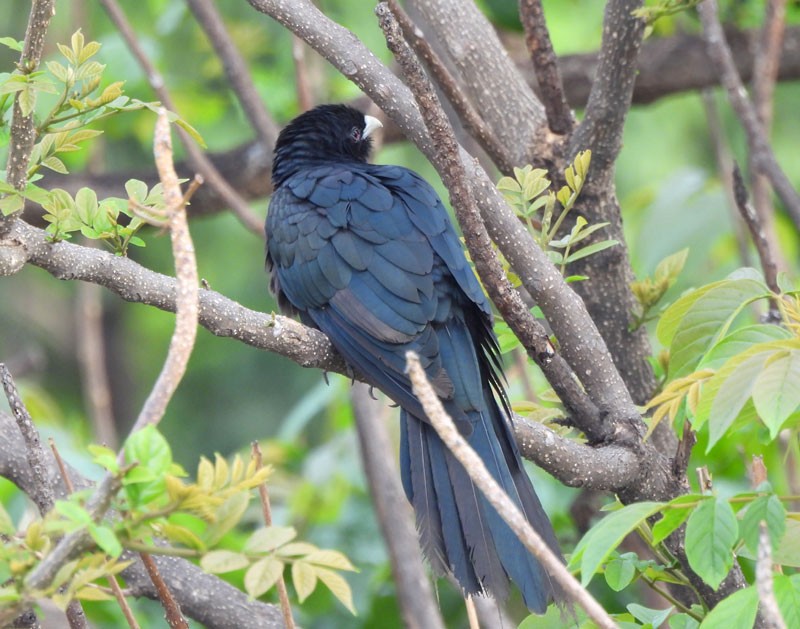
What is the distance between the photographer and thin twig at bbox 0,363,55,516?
5.37 feet

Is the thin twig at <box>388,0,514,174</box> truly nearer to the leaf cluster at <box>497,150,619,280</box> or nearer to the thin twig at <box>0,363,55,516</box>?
the leaf cluster at <box>497,150,619,280</box>

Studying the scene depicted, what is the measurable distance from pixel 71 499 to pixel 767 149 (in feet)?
8.11

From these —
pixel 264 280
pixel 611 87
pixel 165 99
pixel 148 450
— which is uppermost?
pixel 165 99

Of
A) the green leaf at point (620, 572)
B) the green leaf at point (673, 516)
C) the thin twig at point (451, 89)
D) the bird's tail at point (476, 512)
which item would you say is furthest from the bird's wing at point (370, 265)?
the green leaf at point (673, 516)

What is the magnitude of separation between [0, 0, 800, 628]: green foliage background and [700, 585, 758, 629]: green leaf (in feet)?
3.48

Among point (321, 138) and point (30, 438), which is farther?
point (321, 138)

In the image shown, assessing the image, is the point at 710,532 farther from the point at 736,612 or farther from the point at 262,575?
the point at 262,575

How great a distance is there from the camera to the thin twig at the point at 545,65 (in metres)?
2.62

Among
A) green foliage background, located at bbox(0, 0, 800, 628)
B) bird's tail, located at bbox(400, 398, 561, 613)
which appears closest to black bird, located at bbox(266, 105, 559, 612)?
bird's tail, located at bbox(400, 398, 561, 613)

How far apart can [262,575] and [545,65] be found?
1.80m

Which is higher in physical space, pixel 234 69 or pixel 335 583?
pixel 234 69

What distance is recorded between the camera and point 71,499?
3.85 feet

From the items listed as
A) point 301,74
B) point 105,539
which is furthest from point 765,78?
point 105,539

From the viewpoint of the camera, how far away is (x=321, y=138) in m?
3.48
